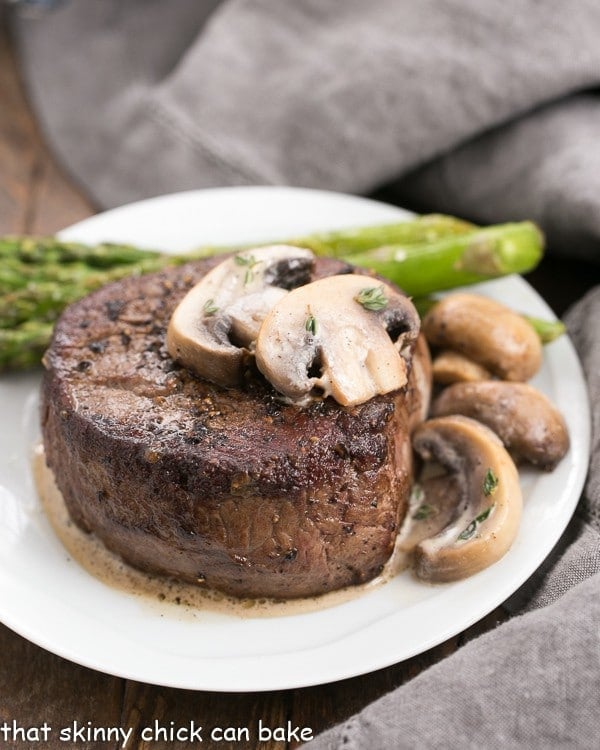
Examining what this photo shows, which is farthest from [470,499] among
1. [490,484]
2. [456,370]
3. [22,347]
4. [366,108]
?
[366,108]

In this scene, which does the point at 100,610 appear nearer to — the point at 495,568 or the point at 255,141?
the point at 495,568

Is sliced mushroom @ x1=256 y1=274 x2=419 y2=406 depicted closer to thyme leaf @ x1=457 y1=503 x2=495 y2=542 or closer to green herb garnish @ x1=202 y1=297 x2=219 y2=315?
green herb garnish @ x1=202 y1=297 x2=219 y2=315

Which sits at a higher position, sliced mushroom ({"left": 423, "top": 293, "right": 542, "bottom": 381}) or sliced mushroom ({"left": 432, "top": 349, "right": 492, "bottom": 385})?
sliced mushroom ({"left": 423, "top": 293, "right": 542, "bottom": 381})

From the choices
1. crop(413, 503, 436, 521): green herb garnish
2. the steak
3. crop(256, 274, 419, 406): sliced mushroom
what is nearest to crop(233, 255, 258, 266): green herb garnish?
crop(256, 274, 419, 406): sliced mushroom

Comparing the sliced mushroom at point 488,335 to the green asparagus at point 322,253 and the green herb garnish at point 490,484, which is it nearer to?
the green asparagus at point 322,253

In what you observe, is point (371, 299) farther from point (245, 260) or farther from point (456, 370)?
point (456, 370)

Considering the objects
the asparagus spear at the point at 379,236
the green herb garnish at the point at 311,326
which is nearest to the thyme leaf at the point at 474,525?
the green herb garnish at the point at 311,326
